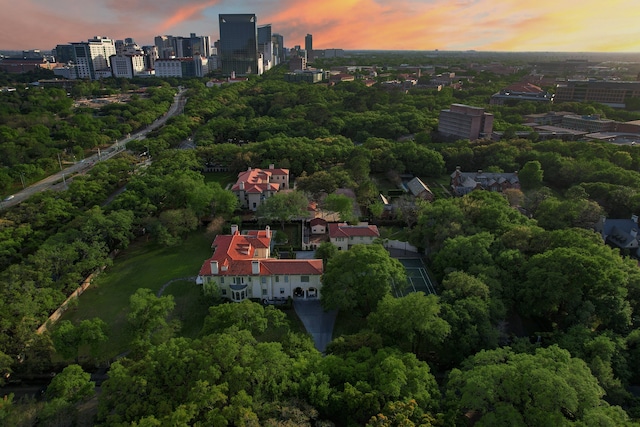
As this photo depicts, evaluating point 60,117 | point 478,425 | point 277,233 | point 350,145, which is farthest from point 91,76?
point 478,425

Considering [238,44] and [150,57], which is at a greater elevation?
[238,44]

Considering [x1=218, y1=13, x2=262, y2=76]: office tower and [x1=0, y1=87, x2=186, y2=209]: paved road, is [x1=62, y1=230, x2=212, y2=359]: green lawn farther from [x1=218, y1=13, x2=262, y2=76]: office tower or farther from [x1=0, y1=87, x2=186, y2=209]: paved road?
[x1=218, y1=13, x2=262, y2=76]: office tower

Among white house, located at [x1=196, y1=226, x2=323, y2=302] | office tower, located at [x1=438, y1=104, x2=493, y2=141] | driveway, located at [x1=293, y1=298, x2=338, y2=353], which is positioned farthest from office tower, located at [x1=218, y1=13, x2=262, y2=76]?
driveway, located at [x1=293, y1=298, x2=338, y2=353]

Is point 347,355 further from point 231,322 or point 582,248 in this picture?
point 582,248

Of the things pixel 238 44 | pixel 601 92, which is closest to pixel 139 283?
pixel 601 92

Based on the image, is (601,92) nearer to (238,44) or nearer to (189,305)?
(189,305)

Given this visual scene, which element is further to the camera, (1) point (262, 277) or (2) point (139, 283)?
(2) point (139, 283)

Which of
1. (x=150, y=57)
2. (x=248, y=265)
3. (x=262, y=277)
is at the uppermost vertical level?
(x=150, y=57)
